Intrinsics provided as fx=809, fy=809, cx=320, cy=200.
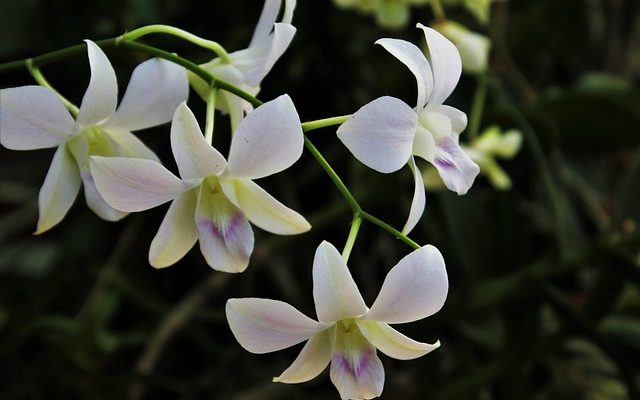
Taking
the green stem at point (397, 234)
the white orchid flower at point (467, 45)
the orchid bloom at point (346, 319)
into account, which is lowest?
the white orchid flower at point (467, 45)

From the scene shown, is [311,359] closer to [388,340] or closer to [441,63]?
[388,340]

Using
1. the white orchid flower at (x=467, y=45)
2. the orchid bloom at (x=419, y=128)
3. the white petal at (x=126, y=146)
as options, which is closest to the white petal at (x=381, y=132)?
the orchid bloom at (x=419, y=128)

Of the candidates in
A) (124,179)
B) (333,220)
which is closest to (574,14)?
(333,220)

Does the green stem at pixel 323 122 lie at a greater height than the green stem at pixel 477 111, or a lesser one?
greater

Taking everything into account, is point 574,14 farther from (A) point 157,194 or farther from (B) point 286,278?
(A) point 157,194

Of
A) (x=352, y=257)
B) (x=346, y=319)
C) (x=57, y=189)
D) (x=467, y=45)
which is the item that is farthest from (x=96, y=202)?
(x=352, y=257)

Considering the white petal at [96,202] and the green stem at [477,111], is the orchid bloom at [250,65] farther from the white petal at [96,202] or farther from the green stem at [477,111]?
the green stem at [477,111]

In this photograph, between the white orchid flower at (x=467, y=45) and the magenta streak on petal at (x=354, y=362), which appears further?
the white orchid flower at (x=467, y=45)

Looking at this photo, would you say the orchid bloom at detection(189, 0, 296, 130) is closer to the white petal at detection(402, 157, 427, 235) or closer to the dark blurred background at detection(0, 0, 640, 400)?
the white petal at detection(402, 157, 427, 235)
